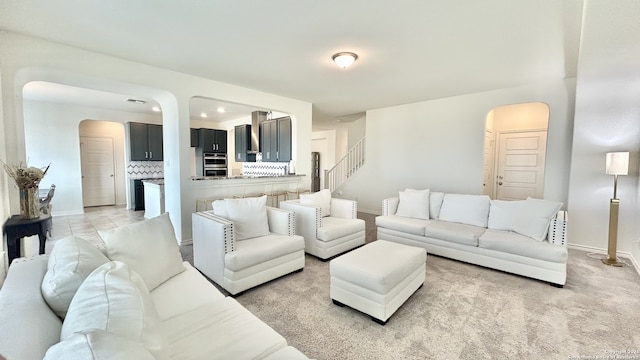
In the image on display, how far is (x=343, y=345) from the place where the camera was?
1.87 metres

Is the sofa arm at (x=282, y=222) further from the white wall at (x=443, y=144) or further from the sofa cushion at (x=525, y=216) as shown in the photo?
the white wall at (x=443, y=144)

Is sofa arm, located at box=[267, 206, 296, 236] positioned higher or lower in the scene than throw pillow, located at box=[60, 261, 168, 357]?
lower

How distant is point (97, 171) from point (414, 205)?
835cm

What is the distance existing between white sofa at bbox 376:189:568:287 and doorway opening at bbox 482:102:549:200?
2127 millimetres

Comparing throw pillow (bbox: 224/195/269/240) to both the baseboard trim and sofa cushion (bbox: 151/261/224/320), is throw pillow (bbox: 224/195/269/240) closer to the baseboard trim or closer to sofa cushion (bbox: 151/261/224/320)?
sofa cushion (bbox: 151/261/224/320)

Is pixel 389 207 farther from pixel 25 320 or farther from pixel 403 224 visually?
pixel 25 320

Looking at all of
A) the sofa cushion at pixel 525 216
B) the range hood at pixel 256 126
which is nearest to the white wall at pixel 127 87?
the range hood at pixel 256 126

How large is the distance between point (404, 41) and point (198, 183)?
11.4 feet

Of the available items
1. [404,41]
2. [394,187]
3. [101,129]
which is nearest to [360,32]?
[404,41]

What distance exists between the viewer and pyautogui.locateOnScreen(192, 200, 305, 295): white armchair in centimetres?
249

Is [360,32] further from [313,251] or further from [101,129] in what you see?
[101,129]

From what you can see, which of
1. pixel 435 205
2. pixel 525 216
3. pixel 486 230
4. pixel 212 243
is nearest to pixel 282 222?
pixel 212 243

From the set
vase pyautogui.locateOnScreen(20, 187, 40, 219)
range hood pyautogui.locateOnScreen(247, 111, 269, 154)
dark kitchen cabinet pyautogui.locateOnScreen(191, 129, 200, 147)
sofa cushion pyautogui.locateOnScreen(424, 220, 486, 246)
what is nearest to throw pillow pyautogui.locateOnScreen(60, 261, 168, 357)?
vase pyautogui.locateOnScreen(20, 187, 40, 219)

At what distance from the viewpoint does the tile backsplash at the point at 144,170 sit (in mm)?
7113
